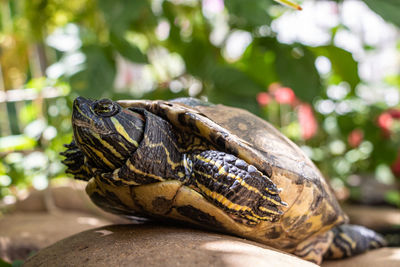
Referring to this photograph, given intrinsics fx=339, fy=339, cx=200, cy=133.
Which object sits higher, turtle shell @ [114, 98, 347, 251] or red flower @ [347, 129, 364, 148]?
turtle shell @ [114, 98, 347, 251]

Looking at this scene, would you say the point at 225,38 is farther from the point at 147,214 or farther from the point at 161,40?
the point at 147,214

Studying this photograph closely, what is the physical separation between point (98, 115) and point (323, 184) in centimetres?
84

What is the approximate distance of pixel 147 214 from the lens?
1163 mm

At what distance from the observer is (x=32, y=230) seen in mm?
1749

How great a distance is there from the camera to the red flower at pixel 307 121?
3.05 metres

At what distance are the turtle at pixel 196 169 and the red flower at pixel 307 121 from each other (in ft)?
6.25

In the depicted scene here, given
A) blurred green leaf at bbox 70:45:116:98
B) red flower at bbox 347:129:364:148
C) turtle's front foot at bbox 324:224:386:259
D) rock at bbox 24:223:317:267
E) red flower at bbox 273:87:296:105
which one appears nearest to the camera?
rock at bbox 24:223:317:267

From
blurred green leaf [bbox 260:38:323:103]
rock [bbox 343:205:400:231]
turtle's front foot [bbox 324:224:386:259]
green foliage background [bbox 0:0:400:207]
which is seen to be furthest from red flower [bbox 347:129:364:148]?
turtle's front foot [bbox 324:224:386:259]

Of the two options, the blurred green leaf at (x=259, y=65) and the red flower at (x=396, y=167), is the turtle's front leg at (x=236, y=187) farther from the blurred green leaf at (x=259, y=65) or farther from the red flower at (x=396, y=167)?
the red flower at (x=396, y=167)

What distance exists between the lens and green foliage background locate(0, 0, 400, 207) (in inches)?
77.5

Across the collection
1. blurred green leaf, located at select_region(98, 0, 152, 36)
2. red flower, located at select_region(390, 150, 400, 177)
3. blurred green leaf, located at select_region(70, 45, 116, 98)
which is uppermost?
blurred green leaf, located at select_region(98, 0, 152, 36)

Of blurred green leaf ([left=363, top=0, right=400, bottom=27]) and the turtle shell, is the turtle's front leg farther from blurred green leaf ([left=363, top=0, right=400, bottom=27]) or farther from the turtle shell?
blurred green leaf ([left=363, top=0, right=400, bottom=27])

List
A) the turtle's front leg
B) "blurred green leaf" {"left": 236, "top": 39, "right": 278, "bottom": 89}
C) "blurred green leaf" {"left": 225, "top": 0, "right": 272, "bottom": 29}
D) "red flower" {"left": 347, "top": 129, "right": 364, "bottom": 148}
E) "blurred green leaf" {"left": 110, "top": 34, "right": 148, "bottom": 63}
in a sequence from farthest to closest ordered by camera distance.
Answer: "red flower" {"left": 347, "top": 129, "right": 364, "bottom": 148}
"blurred green leaf" {"left": 236, "top": 39, "right": 278, "bottom": 89}
"blurred green leaf" {"left": 110, "top": 34, "right": 148, "bottom": 63}
"blurred green leaf" {"left": 225, "top": 0, "right": 272, "bottom": 29}
the turtle's front leg

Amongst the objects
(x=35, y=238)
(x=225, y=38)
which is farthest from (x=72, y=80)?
(x=225, y=38)
